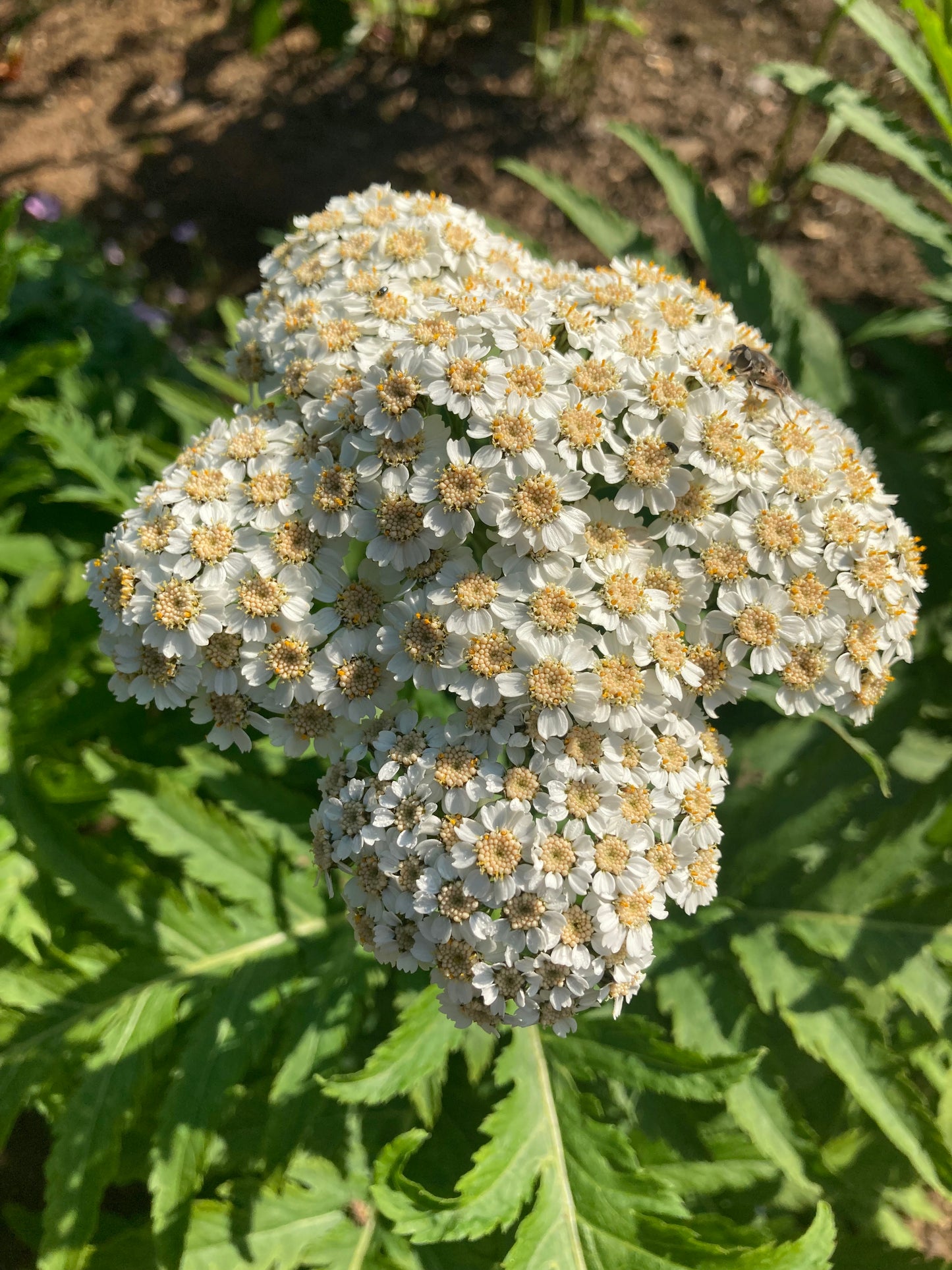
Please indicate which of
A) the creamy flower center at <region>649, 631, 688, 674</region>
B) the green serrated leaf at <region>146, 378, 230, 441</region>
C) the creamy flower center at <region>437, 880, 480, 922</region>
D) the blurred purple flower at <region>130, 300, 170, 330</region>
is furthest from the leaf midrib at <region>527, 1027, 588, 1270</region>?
the blurred purple flower at <region>130, 300, 170, 330</region>

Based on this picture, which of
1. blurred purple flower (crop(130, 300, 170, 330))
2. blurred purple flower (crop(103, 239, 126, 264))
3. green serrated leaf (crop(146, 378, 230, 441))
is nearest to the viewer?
green serrated leaf (crop(146, 378, 230, 441))

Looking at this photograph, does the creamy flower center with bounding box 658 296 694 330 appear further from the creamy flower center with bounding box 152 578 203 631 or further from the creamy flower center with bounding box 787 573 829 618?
the creamy flower center with bounding box 152 578 203 631

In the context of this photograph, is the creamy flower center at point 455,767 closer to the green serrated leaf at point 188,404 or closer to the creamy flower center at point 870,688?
the creamy flower center at point 870,688

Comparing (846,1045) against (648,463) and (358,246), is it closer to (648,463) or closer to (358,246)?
(648,463)

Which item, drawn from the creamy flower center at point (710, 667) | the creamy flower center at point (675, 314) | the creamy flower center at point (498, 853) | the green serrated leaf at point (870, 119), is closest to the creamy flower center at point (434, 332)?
the creamy flower center at point (675, 314)

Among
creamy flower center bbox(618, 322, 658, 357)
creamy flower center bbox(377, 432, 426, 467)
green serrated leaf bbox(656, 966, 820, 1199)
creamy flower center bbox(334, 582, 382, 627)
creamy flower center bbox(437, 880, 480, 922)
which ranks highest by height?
creamy flower center bbox(618, 322, 658, 357)

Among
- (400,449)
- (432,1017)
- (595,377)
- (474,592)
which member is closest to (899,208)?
(595,377)
